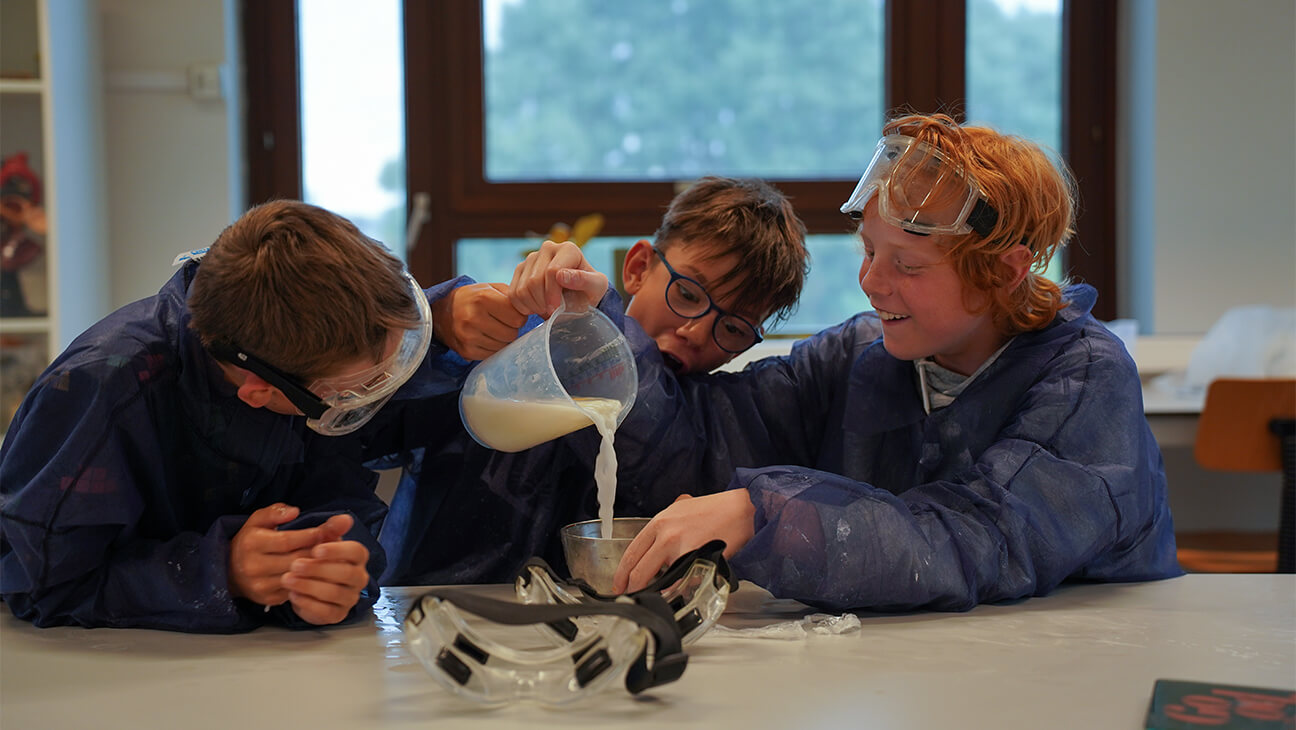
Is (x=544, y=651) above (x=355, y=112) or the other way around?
the other way around

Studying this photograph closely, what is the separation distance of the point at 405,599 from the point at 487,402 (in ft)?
0.78

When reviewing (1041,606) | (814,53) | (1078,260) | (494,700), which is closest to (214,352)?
(494,700)

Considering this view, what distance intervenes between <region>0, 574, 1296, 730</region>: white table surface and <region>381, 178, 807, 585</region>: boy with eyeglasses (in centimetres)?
42

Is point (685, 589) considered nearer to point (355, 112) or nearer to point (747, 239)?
point (747, 239)

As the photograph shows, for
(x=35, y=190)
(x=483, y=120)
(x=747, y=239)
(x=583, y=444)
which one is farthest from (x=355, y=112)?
(x=583, y=444)

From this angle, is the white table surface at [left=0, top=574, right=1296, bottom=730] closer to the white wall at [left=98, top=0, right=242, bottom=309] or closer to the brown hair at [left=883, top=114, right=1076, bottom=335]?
the brown hair at [left=883, top=114, right=1076, bottom=335]

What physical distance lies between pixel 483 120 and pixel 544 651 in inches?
133

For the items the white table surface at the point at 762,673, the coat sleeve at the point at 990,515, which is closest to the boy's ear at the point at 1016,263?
the coat sleeve at the point at 990,515

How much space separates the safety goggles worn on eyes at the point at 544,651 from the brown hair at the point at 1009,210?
2.12 feet

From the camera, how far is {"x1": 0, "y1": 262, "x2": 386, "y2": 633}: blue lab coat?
108cm

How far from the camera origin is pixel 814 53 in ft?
13.6

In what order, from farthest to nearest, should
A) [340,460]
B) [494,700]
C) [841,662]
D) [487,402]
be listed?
1. [340,460]
2. [487,402]
3. [841,662]
4. [494,700]

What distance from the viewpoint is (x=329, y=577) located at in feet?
3.55

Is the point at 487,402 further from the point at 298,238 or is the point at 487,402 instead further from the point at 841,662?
the point at 841,662
